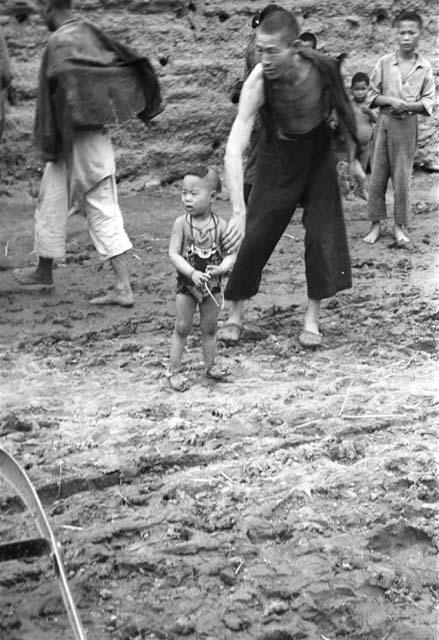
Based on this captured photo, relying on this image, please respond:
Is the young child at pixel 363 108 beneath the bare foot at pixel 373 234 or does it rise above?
above

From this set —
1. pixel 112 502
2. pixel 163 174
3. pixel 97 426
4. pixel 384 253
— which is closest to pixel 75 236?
pixel 163 174

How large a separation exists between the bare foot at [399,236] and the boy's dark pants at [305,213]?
7.14 feet

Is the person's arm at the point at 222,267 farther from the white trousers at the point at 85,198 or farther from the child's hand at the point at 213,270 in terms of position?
the white trousers at the point at 85,198

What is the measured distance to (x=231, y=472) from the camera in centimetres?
396

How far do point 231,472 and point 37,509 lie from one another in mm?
1308

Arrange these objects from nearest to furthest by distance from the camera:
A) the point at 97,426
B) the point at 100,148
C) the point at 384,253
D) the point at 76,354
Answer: the point at 97,426, the point at 76,354, the point at 100,148, the point at 384,253

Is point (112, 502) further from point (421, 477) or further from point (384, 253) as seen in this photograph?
point (384, 253)

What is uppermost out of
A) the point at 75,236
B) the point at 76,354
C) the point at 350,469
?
the point at 350,469

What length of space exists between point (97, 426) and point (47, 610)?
4.16ft

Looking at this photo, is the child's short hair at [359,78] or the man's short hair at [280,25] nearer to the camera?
the man's short hair at [280,25]

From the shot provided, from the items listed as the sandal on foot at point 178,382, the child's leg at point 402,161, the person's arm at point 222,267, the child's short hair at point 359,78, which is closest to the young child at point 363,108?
the child's short hair at point 359,78

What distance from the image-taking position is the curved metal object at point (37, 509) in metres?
2.43

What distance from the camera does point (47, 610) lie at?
3148 mm

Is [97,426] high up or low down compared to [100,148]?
down
